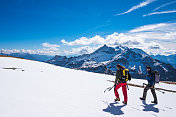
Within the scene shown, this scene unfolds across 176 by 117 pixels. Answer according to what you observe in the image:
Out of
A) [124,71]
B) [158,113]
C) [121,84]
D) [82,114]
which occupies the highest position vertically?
[124,71]

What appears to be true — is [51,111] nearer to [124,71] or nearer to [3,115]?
[3,115]

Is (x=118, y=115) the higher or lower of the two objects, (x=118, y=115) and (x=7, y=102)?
the lower

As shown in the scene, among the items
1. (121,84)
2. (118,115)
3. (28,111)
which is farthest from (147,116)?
(28,111)

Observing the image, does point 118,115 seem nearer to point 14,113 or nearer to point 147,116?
point 147,116

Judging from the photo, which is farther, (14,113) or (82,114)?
(82,114)

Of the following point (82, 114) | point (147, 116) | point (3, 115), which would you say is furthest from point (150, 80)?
point (3, 115)

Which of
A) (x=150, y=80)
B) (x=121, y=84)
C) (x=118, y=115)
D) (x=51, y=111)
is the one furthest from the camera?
(x=150, y=80)

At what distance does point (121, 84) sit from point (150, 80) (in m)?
3.00

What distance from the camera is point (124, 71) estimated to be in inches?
353

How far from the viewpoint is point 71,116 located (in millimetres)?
5746

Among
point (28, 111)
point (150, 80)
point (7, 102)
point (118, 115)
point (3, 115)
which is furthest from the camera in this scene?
point (150, 80)

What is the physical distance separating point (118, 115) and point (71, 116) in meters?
2.86

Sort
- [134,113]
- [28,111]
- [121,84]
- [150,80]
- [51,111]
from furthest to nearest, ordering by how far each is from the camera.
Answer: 1. [150,80]
2. [121,84]
3. [134,113]
4. [51,111]
5. [28,111]

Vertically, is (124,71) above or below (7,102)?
above
